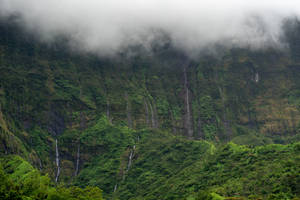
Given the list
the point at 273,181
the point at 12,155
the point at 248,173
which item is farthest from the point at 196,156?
the point at 12,155

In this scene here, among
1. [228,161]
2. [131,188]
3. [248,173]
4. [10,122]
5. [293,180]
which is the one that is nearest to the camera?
[293,180]

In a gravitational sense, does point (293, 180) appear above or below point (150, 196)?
above

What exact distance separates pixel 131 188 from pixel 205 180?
52.9 metres

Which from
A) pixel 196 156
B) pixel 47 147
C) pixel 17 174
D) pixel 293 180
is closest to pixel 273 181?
pixel 293 180

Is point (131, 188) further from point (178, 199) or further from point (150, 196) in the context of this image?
point (178, 199)

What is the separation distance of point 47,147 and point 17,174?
266ft

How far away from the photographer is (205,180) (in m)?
103

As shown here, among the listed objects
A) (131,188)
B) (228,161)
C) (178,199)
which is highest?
(228,161)

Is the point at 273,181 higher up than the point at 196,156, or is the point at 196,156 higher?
the point at 273,181

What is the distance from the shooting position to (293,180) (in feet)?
218

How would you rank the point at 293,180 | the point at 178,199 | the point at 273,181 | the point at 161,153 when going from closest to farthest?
the point at 293,180 → the point at 273,181 → the point at 178,199 → the point at 161,153

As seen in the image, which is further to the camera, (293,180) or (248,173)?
(248,173)

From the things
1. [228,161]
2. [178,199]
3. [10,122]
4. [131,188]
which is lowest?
[131,188]

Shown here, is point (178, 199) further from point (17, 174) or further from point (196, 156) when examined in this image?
point (17, 174)
